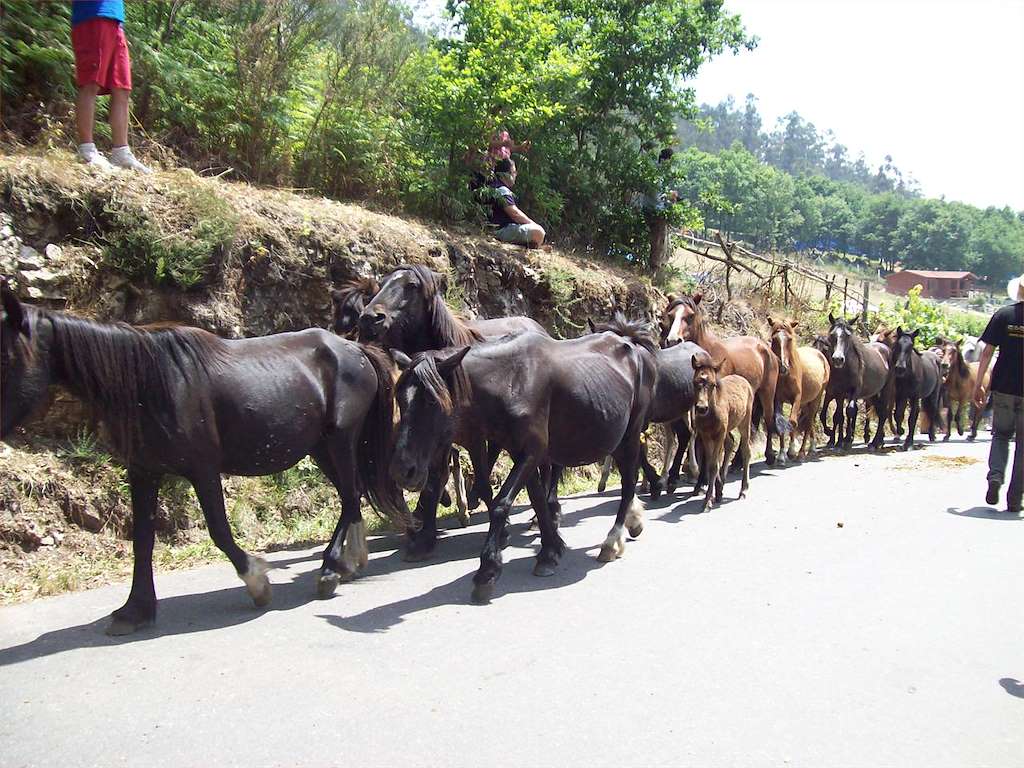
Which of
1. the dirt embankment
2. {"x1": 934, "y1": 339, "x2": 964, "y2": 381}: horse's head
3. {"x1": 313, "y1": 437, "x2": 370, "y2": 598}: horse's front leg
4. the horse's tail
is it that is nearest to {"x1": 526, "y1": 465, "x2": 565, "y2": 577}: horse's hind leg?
the horse's tail

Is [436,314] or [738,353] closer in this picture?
[436,314]

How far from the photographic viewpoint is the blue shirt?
8.20 m

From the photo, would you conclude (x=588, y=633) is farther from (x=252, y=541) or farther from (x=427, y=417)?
(x=252, y=541)

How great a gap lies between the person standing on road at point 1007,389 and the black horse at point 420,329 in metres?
5.53

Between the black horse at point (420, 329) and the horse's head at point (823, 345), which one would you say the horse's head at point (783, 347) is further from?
the black horse at point (420, 329)

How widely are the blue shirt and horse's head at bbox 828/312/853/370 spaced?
479 inches

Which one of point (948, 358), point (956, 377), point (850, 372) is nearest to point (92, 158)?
point (850, 372)

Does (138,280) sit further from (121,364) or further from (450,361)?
(450,361)

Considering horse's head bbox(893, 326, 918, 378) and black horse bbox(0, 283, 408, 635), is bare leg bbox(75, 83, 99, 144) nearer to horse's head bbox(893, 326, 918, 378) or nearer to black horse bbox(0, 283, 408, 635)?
black horse bbox(0, 283, 408, 635)

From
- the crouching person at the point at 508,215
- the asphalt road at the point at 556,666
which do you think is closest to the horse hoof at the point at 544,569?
the asphalt road at the point at 556,666

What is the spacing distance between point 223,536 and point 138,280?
3531 millimetres

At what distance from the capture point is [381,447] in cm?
670

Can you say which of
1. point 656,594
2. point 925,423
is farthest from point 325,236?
point 925,423

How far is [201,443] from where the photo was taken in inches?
211
